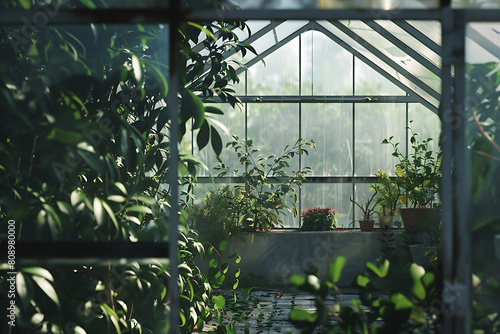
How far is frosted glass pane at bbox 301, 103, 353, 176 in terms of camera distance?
6328 mm

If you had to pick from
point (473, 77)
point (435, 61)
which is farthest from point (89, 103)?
point (435, 61)

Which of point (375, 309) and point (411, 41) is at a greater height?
point (411, 41)

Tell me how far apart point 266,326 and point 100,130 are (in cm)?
270

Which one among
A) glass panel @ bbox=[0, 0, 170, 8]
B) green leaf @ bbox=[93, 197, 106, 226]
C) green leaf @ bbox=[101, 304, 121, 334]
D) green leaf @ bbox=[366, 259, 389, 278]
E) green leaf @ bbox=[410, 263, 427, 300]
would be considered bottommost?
green leaf @ bbox=[101, 304, 121, 334]

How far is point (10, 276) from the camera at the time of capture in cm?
169

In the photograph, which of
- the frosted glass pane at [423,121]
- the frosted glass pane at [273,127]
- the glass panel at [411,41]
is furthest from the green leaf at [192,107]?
the frosted glass pane at [423,121]

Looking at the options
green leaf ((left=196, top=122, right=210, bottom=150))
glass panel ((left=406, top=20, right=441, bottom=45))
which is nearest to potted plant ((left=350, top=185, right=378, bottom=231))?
glass panel ((left=406, top=20, right=441, bottom=45))

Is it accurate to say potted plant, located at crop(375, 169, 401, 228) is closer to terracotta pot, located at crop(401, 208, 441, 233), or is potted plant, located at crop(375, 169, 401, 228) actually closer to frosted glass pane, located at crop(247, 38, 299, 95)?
terracotta pot, located at crop(401, 208, 441, 233)

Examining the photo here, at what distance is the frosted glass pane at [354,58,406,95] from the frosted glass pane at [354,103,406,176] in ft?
0.56

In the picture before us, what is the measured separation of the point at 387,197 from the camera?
6.08m

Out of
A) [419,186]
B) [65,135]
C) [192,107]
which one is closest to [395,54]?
[419,186]

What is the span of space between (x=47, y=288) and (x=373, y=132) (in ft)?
17.4

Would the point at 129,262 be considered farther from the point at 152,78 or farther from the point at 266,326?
the point at 266,326

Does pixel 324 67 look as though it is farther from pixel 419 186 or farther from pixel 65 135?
pixel 65 135
